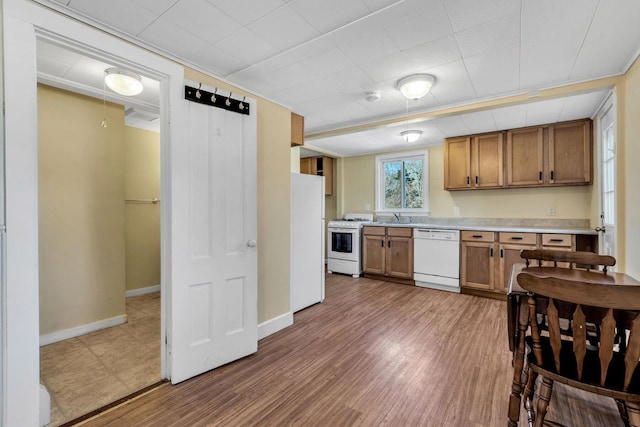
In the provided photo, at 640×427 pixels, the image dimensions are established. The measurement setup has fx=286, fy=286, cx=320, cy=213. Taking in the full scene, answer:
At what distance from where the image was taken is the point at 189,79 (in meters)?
2.18

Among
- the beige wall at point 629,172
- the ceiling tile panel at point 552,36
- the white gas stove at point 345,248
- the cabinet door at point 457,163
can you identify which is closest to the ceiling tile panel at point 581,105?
the beige wall at point 629,172

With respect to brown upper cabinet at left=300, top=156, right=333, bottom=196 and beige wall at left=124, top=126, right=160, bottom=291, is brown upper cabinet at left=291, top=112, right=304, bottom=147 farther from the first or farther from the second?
brown upper cabinet at left=300, top=156, right=333, bottom=196

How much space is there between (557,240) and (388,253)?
216 cm

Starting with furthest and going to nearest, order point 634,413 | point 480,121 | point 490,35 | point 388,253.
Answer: point 388,253 < point 480,121 < point 490,35 < point 634,413

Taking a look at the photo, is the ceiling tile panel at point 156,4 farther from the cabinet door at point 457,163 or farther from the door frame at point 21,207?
the cabinet door at point 457,163

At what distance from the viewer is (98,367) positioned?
2182mm

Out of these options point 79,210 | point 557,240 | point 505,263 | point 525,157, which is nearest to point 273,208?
point 79,210

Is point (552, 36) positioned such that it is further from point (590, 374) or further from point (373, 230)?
point (373, 230)

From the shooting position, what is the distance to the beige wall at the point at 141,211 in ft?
12.9

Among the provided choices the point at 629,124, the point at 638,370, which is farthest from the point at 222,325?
the point at 629,124

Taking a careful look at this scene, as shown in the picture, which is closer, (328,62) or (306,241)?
(328,62)

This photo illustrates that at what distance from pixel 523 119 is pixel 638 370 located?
122 inches

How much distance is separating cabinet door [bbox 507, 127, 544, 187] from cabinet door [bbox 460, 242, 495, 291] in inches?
39.7

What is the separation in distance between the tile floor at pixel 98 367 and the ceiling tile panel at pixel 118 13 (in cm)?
232
